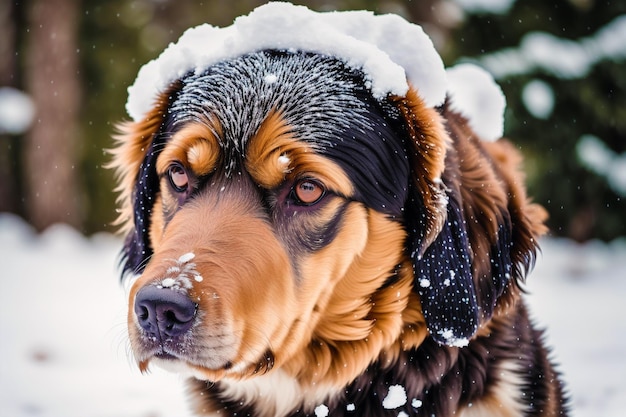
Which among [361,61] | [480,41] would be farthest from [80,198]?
[361,61]

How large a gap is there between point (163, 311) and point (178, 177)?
0.82 metres

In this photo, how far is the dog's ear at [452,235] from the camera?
302cm

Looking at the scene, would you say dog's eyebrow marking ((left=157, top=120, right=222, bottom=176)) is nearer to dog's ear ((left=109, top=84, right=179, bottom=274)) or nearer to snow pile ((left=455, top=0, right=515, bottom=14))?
dog's ear ((left=109, top=84, right=179, bottom=274))

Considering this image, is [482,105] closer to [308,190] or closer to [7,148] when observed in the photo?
[308,190]

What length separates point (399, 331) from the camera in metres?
3.13

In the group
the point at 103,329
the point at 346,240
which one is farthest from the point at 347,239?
the point at 103,329

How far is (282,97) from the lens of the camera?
9.86ft

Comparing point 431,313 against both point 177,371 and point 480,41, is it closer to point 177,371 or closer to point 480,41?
point 177,371

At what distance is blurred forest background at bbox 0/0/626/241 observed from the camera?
7742mm

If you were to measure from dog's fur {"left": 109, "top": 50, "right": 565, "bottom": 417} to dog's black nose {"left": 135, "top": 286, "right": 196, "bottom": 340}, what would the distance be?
24cm

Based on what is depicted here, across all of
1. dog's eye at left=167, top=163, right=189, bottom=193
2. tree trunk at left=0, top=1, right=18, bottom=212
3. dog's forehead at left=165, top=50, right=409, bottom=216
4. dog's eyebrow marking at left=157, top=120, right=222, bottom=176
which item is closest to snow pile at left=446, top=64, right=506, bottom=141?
dog's forehead at left=165, top=50, right=409, bottom=216

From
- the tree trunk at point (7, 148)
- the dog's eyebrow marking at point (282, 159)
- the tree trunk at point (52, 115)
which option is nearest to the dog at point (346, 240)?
the dog's eyebrow marking at point (282, 159)

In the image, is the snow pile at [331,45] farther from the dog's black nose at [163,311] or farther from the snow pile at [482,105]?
the dog's black nose at [163,311]

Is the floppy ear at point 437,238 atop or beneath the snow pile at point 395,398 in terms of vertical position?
atop
